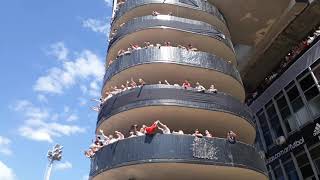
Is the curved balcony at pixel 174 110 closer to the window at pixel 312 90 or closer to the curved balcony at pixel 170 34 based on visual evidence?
the curved balcony at pixel 170 34

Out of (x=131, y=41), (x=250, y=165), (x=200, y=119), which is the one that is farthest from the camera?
(x=131, y=41)

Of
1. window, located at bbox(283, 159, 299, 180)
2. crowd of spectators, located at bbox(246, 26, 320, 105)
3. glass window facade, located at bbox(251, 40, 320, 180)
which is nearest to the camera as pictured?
glass window facade, located at bbox(251, 40, 320, 180)

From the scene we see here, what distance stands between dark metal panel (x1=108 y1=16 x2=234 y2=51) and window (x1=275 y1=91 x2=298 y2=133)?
706 cm

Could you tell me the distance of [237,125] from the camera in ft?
74.8

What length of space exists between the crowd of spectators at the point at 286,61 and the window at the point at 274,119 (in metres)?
1.84

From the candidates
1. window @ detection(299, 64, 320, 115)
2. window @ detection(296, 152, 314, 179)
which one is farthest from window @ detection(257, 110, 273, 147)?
window @ detection(299, 64, 320, 115)

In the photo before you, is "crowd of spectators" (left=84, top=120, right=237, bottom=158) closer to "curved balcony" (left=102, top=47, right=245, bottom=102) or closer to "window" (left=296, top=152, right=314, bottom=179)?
"curved balcony" (left=102, top=47, right=245, bottom=102)

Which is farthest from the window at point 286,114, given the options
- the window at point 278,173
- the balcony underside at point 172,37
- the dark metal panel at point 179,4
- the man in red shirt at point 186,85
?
the man in red shirt at point 186,85

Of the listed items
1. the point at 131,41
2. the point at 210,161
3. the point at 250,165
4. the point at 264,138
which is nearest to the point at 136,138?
the point at 210,161

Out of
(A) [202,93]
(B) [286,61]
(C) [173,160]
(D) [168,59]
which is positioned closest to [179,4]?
(D) [168,59]

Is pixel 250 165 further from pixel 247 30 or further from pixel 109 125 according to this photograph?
pixel 247 30

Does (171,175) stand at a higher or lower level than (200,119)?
lower

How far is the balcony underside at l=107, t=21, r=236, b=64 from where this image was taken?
2594cm

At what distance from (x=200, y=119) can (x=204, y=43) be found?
7472mm
